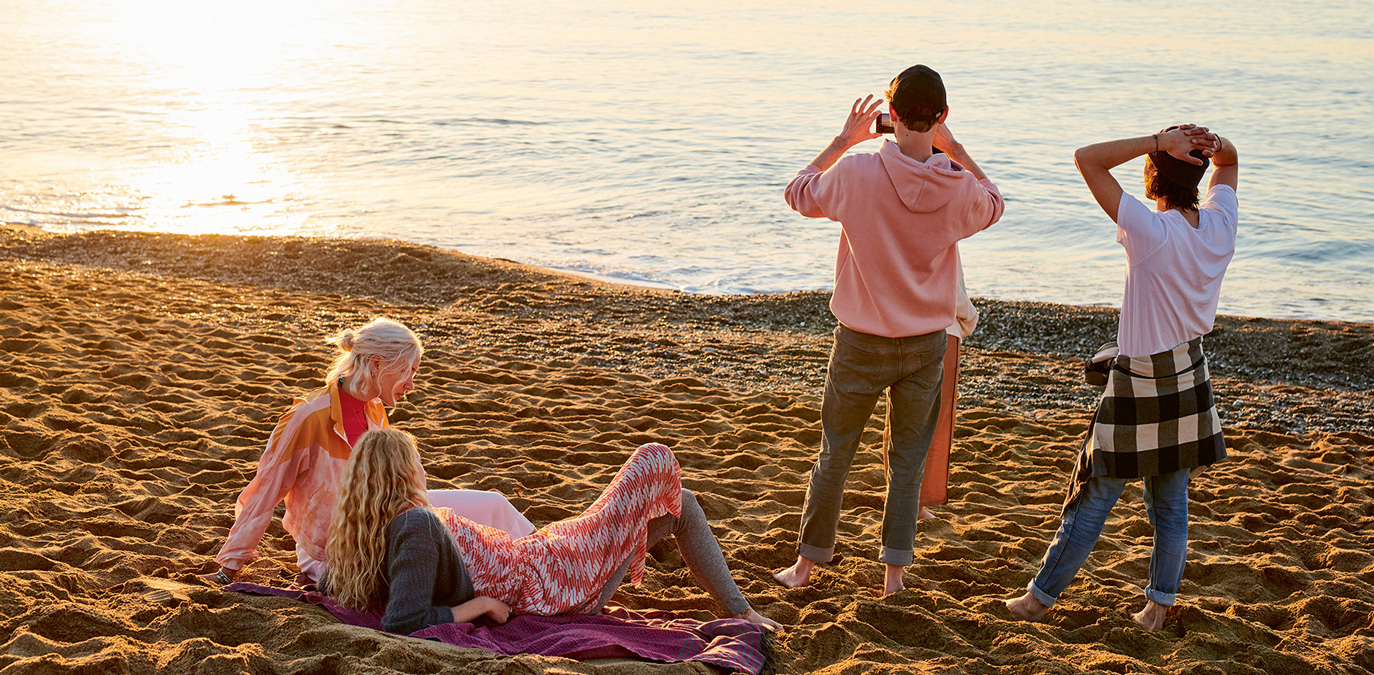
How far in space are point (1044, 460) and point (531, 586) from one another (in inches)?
137

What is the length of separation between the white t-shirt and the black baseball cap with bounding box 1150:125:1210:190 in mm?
99

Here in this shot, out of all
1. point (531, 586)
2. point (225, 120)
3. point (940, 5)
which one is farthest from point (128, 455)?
point (940, 5)

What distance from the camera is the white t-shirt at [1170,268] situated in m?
2.96

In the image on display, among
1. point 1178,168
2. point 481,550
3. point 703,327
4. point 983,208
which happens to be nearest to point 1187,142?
point 1178,168

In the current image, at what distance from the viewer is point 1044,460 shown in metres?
5.47

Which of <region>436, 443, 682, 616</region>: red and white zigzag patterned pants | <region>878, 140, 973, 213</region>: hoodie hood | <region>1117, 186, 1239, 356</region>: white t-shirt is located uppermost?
<region>878, 140, 973, 213</region>: hoodie hood

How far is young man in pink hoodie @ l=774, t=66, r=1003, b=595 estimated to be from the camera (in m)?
3.06

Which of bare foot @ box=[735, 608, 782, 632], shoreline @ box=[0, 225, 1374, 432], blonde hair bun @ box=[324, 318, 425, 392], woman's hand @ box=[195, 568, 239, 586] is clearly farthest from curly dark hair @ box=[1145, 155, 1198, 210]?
shoreline @ box=[0, 225, 1374, 432]

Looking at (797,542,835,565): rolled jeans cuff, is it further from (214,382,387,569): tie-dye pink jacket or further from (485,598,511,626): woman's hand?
(214,382,387,569): tie-dye pink jacket

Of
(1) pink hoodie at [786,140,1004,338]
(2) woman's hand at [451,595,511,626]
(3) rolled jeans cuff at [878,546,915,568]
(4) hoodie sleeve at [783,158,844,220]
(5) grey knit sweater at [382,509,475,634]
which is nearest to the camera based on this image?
(5) grey knit sweater at [382,509,475,634]

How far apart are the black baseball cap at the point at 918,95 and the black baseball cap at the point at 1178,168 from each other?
2.21 feet

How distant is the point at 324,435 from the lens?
10.3ft

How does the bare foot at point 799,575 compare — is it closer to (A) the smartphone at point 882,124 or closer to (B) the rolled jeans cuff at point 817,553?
(B) the rolled jeans cuff at point 817,553

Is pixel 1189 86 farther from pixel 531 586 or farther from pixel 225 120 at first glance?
pixel 531 586
